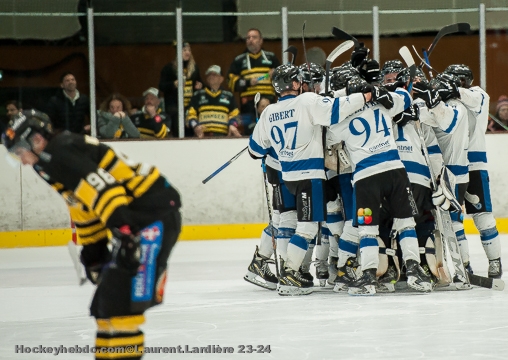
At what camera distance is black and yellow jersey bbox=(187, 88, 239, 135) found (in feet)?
33.0

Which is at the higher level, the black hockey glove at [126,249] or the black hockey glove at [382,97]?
the black hockey glove at [382,97]

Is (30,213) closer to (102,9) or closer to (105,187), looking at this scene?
(102,9)

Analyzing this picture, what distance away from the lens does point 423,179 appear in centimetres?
614

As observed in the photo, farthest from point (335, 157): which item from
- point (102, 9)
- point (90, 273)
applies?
point (102, 9)

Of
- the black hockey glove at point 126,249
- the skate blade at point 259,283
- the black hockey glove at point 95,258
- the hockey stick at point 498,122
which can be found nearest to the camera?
the black hockey glove at point 126,249

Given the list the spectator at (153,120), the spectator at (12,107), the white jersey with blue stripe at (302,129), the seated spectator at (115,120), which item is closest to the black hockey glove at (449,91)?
the white jersey with blue stripe at (302,129)

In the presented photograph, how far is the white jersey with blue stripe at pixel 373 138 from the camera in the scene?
19.0 ft

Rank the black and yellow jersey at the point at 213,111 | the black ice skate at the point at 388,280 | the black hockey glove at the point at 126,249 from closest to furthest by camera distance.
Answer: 1. the black hockey glove at the point at 126,249
2. the black ice skate at the point at 388,280
3. the black and yellow jersey at the point at 213,111

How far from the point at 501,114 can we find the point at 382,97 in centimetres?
522

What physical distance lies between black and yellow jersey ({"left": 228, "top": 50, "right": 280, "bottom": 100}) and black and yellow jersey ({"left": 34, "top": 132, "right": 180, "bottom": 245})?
6.77 metres

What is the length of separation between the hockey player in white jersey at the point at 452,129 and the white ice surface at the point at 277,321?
658mm

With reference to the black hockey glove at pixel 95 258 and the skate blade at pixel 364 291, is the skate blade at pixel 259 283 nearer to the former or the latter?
the skate blade at pixel 364 291

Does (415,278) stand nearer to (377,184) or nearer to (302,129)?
(377,184)

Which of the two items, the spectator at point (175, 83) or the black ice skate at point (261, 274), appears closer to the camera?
the black ice skate at point (261, 274)
